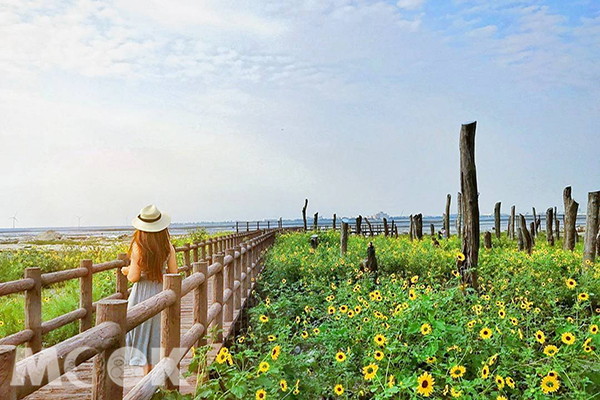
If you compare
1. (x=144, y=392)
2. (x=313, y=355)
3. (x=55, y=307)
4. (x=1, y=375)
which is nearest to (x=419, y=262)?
(x=55, y=307)

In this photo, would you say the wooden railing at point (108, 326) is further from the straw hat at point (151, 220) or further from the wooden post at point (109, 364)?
the straw hat at point (151, 220)

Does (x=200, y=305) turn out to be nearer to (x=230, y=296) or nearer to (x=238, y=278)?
(x=230, y=296)

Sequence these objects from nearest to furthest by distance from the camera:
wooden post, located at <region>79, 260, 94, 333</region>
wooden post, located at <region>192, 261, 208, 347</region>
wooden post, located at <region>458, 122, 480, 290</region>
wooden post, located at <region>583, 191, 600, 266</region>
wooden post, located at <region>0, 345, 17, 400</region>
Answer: wooden post, located at <region>0, 345, 17, 400</region>
wooden post, located at <region>192, 261, 208, 347</region>
wooden post, located at <region>79, 260, 94, 333</region>
wooden post, located at <region>458, 122, 480, 290</region>
wooden post, located at <region>583, 191, 600, 266</region>

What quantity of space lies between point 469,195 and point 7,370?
345 inches

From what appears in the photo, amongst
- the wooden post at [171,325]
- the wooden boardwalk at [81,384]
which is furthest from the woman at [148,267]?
the wooden post at [171,325]

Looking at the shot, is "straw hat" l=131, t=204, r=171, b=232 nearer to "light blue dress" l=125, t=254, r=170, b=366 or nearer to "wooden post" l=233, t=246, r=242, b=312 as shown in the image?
"light blue dress" l=125, t=254, r=170, b=366

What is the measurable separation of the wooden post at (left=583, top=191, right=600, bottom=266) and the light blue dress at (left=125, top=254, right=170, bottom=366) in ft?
30.9

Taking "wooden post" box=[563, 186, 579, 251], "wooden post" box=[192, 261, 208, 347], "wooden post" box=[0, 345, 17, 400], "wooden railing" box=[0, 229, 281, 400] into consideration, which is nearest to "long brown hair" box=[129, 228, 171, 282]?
"wooden railing" box=[0, 229, 281, 400]

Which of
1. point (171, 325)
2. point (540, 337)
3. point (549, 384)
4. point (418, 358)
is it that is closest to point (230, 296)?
point (418, 358)

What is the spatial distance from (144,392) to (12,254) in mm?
14731

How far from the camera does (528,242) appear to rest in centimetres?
1550

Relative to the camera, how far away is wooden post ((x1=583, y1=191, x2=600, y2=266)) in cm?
1192

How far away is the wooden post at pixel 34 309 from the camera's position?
5.01 metres

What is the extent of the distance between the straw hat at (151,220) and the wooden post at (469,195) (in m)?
5.82
